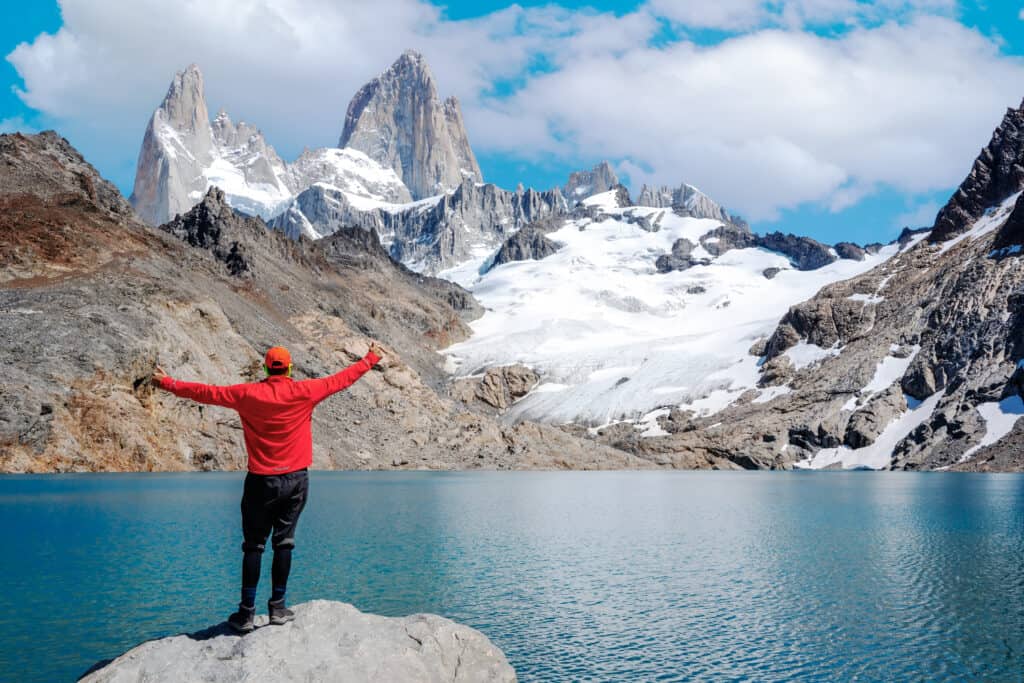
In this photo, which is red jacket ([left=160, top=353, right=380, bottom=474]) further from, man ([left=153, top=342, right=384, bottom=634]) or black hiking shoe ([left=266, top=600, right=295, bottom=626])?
black hiking shoe ([left=266, top=600, right=295, bottom=626])

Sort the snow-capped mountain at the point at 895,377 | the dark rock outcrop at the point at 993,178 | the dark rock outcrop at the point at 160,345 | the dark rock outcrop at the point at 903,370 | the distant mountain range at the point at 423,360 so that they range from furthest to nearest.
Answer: the dark rock outcrop at the point at 993,178
the dark rock outcrop at the point at 903,370
the snow-capped mountain at the point at 895,377
the distant mountain range at the point at 423,360
the dark rock outcrop at the point at 160,345

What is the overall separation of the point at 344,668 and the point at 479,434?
11039 cm

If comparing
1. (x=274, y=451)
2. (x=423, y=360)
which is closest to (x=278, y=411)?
(x=274, y=451)

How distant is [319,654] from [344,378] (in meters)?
3.56

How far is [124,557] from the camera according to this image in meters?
28.7

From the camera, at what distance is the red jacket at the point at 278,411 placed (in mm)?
11211

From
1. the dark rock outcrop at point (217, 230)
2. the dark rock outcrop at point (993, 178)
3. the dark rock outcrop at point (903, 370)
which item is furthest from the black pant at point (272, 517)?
the dark rock outcrop at point (993, 178)

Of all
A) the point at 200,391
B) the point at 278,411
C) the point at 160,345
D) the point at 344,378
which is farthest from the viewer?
the point at 160,345

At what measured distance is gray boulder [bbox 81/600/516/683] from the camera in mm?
10500

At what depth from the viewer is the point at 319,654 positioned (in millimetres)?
10875

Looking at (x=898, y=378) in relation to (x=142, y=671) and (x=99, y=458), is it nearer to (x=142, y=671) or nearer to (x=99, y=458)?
(x=99, y=458)

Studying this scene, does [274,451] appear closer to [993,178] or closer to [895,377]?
[895,377]

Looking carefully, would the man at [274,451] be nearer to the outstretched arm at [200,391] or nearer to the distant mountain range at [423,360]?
the outstretched arm at [200,391]

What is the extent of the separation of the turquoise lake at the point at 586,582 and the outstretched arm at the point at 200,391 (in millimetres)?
8282
